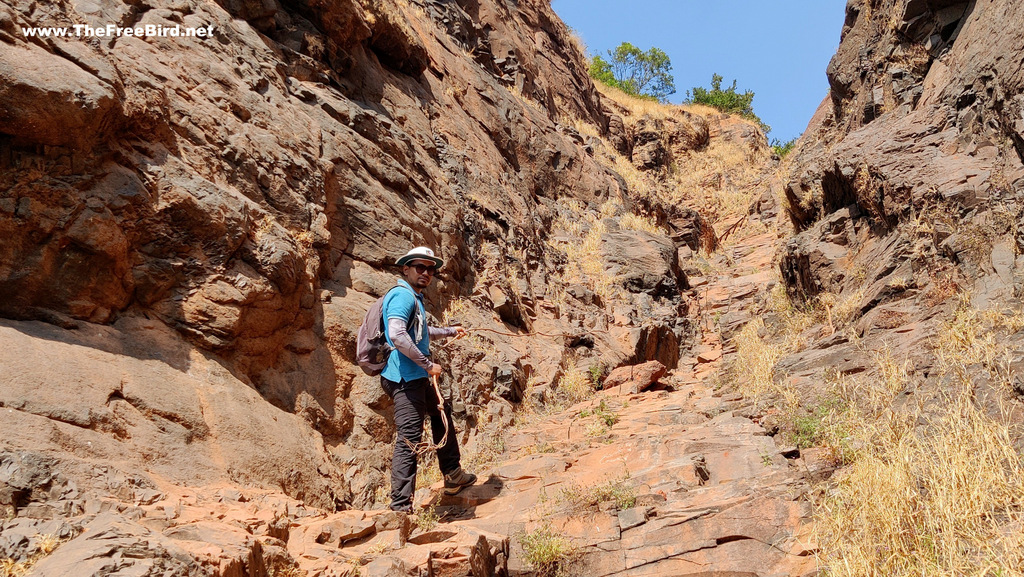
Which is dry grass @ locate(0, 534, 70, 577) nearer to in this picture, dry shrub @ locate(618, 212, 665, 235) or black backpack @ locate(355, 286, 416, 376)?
black backpack @ locate(355, 286, 416, 376)

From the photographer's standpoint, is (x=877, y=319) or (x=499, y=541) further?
(x=877, y=319)

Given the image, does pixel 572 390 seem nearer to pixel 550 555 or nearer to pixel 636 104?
pixel 550 555

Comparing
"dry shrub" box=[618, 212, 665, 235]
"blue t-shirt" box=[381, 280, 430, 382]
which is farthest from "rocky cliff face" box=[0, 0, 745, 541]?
"dry shrub" box=[618, 212, 665, 235]

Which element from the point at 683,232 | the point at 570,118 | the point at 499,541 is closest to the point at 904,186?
the point at 499,541

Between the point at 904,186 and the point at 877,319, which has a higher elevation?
the point at 904,186

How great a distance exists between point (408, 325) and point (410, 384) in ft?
1.50

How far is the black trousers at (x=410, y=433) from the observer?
500 centimetres

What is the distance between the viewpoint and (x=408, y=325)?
538cm

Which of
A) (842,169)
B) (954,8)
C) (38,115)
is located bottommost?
(38,115)

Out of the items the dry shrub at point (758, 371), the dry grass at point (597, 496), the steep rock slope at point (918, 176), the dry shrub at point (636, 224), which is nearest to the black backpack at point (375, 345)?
the dry grass at point (597, 496)

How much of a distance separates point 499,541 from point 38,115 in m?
4.06

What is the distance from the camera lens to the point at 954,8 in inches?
365

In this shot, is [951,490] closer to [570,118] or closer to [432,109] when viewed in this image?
[432,109]

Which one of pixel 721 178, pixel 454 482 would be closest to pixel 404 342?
pixel 454 482
